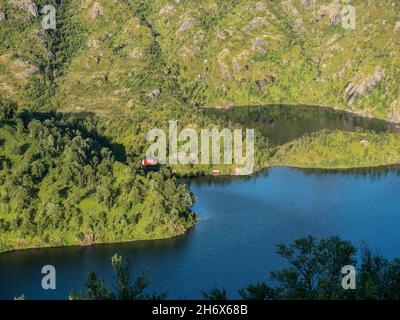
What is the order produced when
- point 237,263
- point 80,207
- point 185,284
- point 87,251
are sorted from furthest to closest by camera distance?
point 80,207 → point 87,251 → point 237,263 → point 185,284
